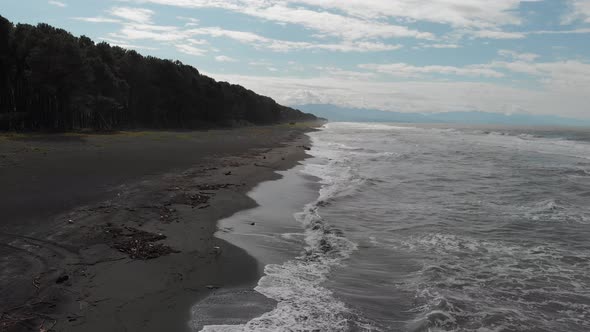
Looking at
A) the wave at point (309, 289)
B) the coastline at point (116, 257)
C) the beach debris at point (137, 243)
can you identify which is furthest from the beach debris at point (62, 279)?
the wave at point (309, 289)

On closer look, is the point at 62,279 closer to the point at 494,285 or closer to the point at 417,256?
the point at 417,256

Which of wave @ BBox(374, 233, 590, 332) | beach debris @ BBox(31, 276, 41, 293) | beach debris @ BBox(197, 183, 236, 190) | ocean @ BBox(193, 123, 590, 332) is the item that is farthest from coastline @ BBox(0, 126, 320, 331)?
wave @ BBox(374, 233, 590, 332)

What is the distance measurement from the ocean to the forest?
109 ft

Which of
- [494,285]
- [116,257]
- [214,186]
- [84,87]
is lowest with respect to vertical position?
[494,285]

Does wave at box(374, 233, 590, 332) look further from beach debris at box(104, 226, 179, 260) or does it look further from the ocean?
beach debris at box(104, 226, 179, 260)

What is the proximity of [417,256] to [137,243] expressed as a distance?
6.67 meters

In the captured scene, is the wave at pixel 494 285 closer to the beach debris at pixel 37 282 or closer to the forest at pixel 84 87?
the beach debris at pixel 37 282

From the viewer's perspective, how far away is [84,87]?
43.8 metres

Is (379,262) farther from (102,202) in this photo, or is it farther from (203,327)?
(102,202)

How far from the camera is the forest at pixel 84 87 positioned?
Result: 40562mm

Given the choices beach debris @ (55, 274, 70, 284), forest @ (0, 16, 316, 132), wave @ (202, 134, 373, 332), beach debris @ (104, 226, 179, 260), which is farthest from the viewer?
forest @ (0, 16, 316, 132)

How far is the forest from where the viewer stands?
1597 inches

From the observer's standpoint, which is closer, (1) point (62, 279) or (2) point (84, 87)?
(1) point (62, 279)

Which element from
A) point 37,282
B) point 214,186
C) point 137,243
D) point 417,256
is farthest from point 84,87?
point 417,256
